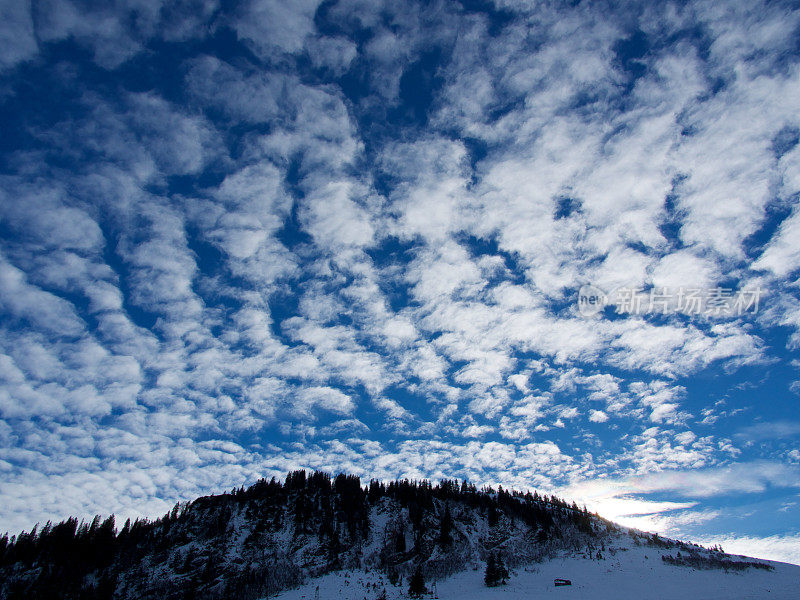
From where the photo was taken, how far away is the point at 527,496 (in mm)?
150000

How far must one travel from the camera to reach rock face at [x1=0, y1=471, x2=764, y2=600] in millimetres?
90562

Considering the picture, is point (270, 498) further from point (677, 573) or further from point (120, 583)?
point (677, 573)

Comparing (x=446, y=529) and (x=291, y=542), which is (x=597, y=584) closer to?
(x=446, y=529)

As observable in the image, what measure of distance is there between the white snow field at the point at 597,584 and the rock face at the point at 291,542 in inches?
197

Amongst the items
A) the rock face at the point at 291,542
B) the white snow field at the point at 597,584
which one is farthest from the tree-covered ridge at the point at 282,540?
the white snow field at the point at 597,584

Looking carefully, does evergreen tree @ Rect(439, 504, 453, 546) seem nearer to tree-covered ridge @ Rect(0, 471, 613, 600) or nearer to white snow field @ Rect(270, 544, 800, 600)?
tree-covered ridge @ Rect(0, 471, 613, 600)

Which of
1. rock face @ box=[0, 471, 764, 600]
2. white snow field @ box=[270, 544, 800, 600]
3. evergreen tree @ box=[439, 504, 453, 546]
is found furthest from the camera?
evergreen tree @ box=[439, 504, 453, 546]

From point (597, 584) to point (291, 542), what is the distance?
68.1 m

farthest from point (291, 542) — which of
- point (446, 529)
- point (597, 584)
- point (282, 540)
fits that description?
point (597, 584)

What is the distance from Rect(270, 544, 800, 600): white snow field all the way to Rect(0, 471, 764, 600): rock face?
16.4ft

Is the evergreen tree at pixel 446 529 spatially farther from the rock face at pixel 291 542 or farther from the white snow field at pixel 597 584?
the white snow field at pixel 597 584

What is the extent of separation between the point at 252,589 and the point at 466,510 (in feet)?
197

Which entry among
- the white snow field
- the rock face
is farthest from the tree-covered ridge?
the white snow field

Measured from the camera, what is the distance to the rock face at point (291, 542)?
90.6 meters
